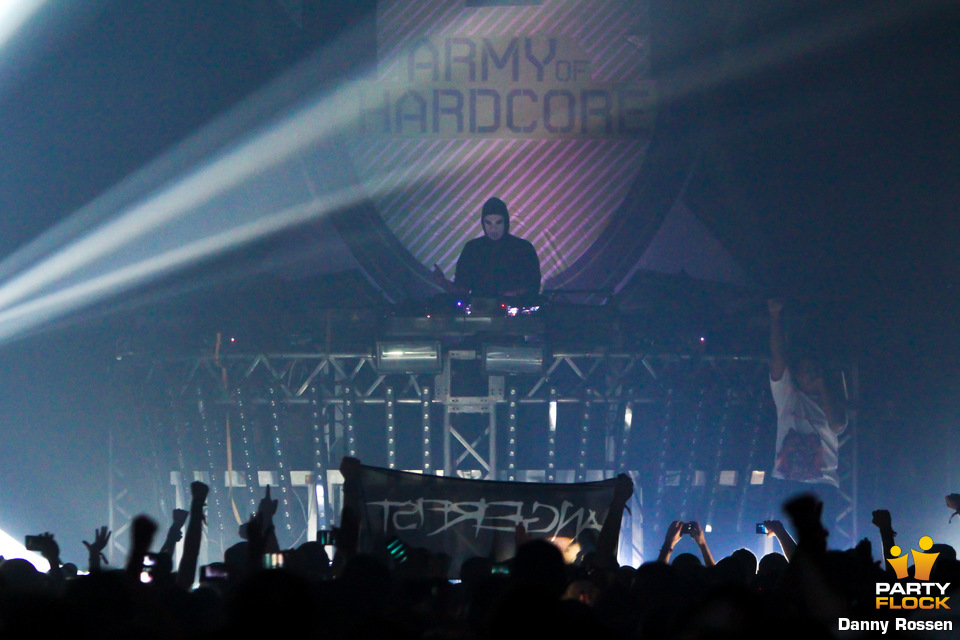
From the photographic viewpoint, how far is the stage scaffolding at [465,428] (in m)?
7.16

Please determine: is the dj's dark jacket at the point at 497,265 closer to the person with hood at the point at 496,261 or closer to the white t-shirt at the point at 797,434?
the person with hood at the point at 496,261

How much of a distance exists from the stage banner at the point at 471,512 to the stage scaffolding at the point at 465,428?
2.82 meters

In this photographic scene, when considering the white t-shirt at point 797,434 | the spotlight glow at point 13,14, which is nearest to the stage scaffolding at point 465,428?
the white t-shirt at point 797,434

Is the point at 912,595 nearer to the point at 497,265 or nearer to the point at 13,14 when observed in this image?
the point at 497,265

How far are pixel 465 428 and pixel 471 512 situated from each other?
309 cm

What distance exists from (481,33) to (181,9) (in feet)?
8.33

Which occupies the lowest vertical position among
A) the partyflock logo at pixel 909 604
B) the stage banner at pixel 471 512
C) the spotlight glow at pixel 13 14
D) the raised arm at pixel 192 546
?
the partyflock logo at pixel 909 604

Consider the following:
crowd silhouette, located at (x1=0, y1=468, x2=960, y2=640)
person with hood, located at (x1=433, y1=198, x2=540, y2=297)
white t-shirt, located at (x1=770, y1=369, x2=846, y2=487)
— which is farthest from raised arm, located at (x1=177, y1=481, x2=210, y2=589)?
white t-shirt, located at (x1=770, y1=369, x2=846, y2=487)

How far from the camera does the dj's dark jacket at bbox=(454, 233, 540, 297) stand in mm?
8148

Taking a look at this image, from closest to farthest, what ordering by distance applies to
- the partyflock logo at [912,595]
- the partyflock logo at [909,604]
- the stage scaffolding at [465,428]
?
1. the partyflock logo at [909,604]
2. the partyflock logo at [912,595]
3. the stage scaffolding at [465,428]

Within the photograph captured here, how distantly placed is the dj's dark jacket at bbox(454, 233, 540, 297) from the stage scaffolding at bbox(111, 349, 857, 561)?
105 cm

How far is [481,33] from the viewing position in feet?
30.4

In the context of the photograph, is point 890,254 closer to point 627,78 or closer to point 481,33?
point 627,78

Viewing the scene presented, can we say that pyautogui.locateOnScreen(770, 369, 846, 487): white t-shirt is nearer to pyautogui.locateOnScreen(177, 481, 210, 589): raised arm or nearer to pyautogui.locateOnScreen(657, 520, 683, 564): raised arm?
pyautogui.locateOnScreen(657, 520, 683, 564): raised arm
